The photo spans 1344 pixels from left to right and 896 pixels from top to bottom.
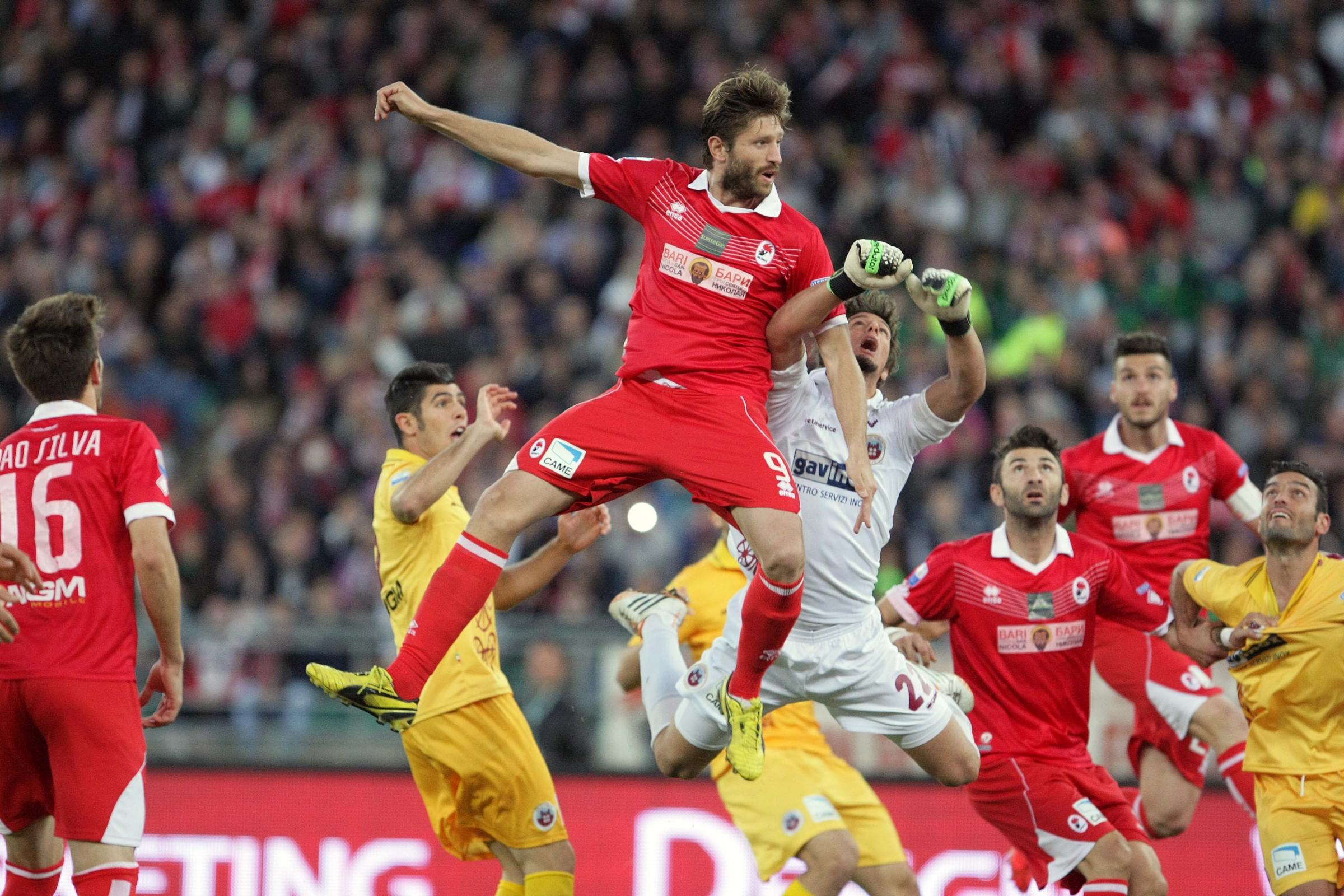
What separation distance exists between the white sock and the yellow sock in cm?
71

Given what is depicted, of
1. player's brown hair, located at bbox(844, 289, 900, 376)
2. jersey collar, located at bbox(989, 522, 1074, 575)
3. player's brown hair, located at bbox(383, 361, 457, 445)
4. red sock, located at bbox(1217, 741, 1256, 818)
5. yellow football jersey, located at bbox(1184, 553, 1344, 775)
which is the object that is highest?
player's brown hair, located at bbox(844, 289, 900, 376)

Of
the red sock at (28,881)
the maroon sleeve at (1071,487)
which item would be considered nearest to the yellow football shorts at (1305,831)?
the maroon sleeve at (1071,487)

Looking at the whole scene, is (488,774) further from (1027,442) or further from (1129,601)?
(1129,601)

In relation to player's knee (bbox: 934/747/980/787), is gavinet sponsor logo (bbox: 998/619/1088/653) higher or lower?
higher

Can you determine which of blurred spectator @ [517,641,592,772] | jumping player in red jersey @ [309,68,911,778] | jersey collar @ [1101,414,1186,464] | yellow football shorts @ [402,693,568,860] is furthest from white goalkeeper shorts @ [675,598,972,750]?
blurred spectator @ [517,641,592,772]

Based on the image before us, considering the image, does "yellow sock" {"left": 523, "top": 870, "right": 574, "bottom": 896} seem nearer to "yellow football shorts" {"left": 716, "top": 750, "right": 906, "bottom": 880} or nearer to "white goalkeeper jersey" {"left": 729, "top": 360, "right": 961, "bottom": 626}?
"yellow football shorts" {"left": 716, "top": 750, "right": 906, "bottom": 880}

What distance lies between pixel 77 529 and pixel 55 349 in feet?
2.17

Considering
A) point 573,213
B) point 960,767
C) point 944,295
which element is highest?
point 573,213

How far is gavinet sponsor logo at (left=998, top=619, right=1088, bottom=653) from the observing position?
7.62 meters

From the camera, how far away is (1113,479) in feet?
27.7

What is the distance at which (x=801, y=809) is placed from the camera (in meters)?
7.72

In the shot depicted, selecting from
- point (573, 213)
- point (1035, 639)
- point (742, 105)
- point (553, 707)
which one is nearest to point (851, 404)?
point (742, 105)

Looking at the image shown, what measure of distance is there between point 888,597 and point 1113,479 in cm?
143

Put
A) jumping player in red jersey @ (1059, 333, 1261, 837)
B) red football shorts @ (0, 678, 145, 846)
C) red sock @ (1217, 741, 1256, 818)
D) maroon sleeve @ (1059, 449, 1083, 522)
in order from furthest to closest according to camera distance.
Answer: maroon sleeve @ (1059, 449, 1083, 522) → jumping player in red jersey @ (1059, 333, 1261, 837) → red sock @ (1217, 741, 1256, 818) → red football shorts @ (0, 678, 145, 846)
